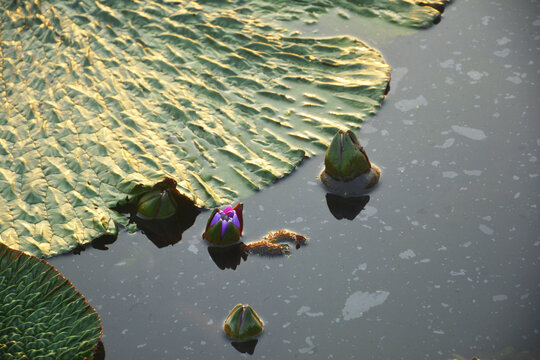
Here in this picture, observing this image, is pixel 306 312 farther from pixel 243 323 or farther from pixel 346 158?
pixel 346 158

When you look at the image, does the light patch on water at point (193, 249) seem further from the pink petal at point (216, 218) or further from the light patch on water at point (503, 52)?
the light patch on water at point (503, 52)

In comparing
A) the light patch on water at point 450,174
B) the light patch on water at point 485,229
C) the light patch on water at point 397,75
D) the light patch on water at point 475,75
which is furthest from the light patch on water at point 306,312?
the light patch on water at point 475,75

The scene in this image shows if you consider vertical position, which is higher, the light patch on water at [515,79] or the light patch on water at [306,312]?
the light patch on water at [515,79]

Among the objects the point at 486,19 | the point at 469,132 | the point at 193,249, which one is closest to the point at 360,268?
the point at 193,249

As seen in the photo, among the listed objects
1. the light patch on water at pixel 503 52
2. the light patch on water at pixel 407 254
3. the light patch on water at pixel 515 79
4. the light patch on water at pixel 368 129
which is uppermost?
the light patch on water at pixel 503 52

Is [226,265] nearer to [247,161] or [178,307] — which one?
[178,307]

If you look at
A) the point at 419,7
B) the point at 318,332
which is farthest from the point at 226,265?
the point at 419,7
